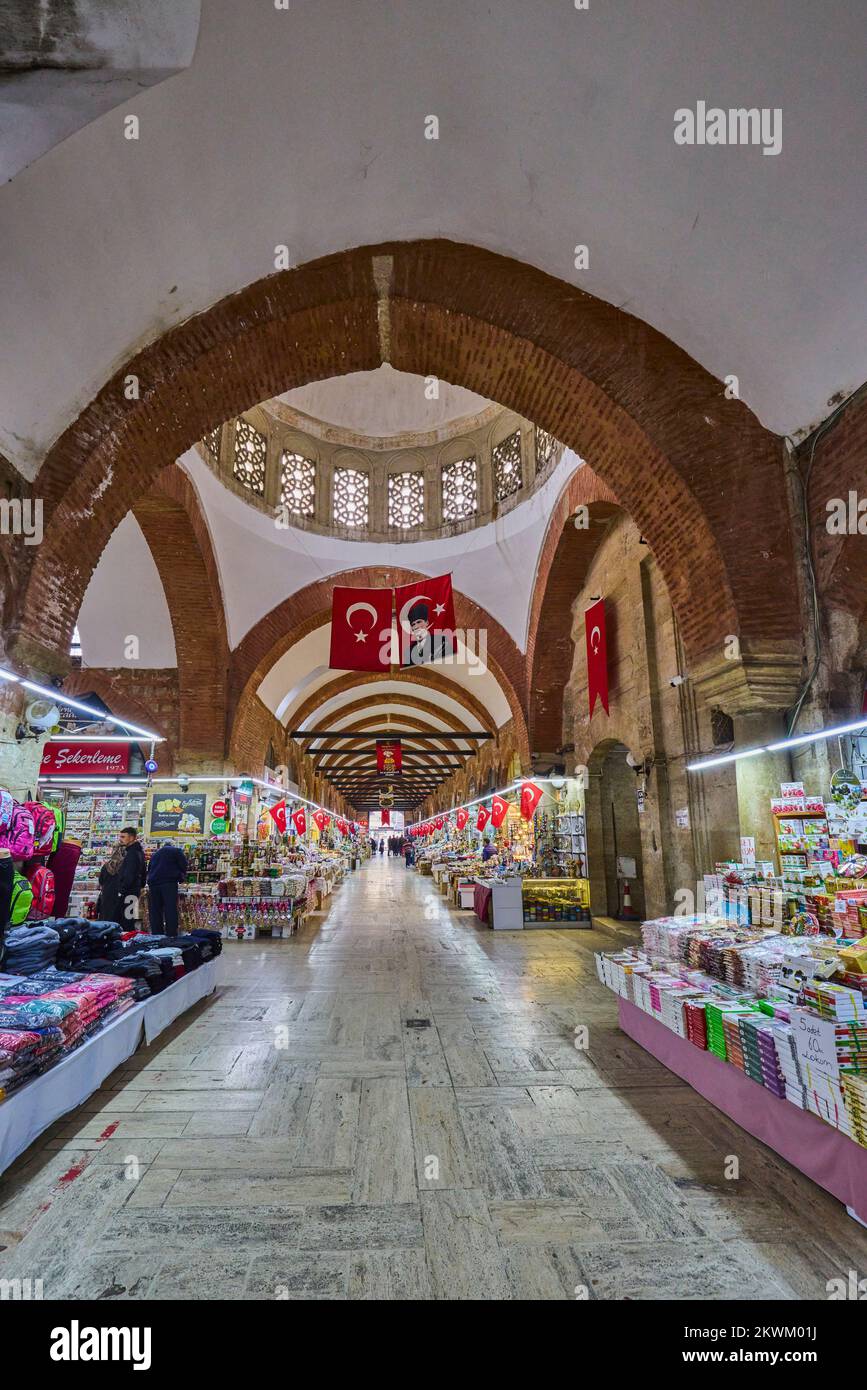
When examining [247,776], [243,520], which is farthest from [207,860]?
[243,520]

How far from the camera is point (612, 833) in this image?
11828 millimetres

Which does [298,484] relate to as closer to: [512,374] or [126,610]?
[126,610]

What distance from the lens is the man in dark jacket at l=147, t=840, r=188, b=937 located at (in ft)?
28.1

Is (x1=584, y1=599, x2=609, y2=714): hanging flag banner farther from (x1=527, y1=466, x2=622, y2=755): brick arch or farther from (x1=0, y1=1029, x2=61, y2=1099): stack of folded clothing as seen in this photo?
(x1=0, y1=1029, x2=61, y2=1099): stack of folded clothing

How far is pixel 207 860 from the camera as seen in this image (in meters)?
11.4

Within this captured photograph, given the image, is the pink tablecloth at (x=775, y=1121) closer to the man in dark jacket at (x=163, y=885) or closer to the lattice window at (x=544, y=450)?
the man in dark jacket at (x=163, y=885)

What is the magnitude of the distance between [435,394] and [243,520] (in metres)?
5.63

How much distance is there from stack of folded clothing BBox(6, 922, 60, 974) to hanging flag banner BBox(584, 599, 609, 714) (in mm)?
8348

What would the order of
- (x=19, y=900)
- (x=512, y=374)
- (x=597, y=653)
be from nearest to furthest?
(x=19, y=900) < (x=512, y=374) < (x=597, y=653)

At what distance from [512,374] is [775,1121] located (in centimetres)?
676

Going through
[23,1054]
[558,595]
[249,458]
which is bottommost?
[23,1054]

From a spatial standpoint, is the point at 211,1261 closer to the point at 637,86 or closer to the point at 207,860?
the point at 637,86

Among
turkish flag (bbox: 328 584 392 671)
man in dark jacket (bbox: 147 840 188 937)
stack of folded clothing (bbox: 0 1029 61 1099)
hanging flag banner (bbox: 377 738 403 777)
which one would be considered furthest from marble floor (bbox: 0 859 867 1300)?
hanging flag banner (bbox: 377 738 403 777)

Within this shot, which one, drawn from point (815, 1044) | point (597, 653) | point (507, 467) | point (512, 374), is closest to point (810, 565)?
point (512, 374)
